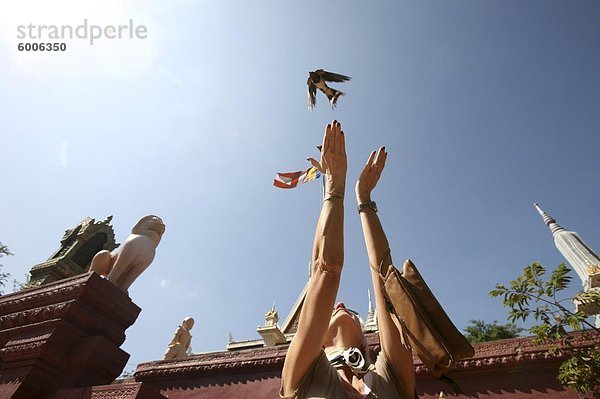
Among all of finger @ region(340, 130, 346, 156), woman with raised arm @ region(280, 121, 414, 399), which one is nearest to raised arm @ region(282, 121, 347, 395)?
woman with raised arm @ region(280, 121, 414, 399)

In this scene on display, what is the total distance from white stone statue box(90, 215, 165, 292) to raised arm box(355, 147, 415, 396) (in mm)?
2863

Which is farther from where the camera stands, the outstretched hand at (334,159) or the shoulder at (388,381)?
the outstretched hand at (334,159)

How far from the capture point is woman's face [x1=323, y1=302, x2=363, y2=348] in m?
2.08

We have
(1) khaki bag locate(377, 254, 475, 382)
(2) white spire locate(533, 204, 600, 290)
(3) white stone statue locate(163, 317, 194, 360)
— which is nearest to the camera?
Result: (1) khaki bag locate(377, 254, 475, 382)

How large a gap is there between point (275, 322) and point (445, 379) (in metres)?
19.7

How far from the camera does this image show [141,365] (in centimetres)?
425

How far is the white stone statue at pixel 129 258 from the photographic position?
4.02 metres

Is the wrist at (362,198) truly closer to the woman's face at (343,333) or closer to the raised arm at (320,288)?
the raised arm at (320,288)

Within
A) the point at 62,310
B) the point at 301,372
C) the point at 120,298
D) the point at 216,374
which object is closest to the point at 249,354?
the point at 216,374

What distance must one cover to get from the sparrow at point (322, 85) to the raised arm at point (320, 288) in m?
1.52

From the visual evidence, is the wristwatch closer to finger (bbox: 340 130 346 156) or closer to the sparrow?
finger (bbox: 340 130 346 156)

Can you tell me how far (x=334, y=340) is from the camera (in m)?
2.11

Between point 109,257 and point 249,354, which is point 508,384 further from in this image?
point 109,257

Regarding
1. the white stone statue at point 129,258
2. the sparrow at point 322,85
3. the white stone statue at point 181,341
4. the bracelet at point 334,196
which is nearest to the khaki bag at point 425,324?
the bracelet at point 334,196
